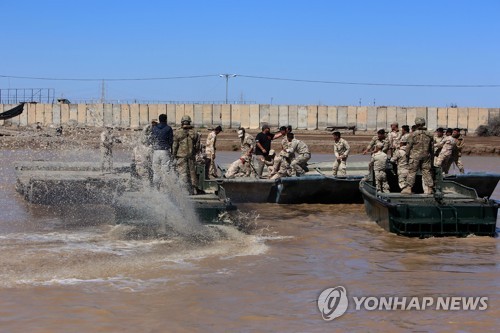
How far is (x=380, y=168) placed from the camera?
14.3m

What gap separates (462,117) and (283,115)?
1183cm

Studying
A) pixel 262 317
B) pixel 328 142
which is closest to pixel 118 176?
pixel 262 317

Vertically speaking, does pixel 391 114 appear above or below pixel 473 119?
above

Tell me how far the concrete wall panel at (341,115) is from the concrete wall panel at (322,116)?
2.77 ft

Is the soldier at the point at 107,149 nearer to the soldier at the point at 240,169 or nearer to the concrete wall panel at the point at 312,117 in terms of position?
the soldier at the point at 240,169

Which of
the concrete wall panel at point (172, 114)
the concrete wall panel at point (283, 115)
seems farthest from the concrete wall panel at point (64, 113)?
the concrete wall panel at point (283, 115)

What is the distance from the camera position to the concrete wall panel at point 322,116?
2041 inches

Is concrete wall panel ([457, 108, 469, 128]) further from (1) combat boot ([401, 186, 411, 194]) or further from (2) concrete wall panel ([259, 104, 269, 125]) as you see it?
(1) combat boot ([401, 186, 411, 194])

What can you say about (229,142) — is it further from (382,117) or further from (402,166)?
(402,166)

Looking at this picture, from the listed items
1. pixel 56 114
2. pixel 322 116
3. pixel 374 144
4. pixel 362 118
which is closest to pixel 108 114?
pixel 56 114

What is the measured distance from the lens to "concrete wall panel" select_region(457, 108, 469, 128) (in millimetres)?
Result: 49688

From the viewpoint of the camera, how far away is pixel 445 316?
7.85 meters

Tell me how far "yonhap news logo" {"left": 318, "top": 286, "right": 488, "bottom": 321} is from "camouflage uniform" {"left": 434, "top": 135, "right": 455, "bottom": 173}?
30.4 ft

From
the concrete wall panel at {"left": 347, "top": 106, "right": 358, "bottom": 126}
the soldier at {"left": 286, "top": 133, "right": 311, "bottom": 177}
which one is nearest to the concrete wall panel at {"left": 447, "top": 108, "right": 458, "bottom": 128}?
the concrete wall panel at {"left": 347, "top": 106, "right": 358, "bottom": 126}
